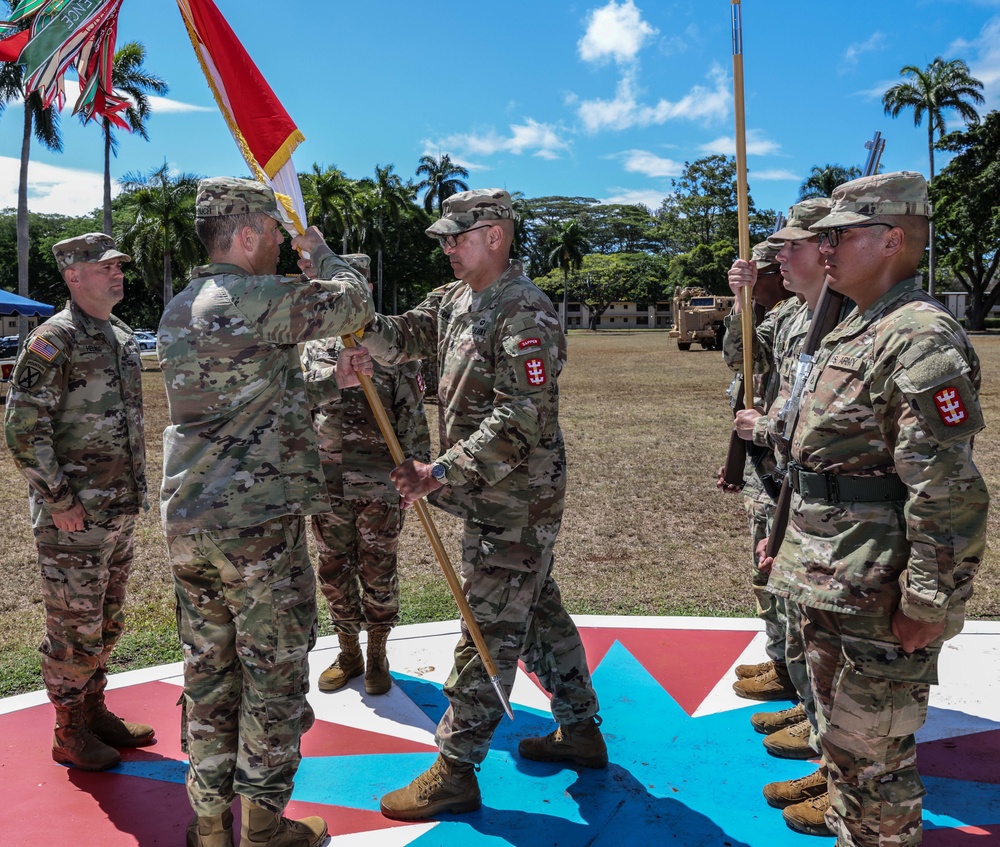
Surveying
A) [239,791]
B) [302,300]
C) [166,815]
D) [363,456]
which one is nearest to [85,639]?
[166,815]

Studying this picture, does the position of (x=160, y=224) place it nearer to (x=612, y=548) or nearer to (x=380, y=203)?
(x=380, y=203)

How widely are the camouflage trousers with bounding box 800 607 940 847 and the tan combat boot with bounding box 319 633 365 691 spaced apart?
2.63m

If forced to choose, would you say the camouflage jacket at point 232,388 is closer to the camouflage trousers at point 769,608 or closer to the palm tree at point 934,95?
the camouflage trousers at point 769,608

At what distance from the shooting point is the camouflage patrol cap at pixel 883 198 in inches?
101

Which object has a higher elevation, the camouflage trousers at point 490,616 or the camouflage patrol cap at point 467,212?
the camouflage patrol cap at point 467,212

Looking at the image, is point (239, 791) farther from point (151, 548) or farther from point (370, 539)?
point (151, 548)

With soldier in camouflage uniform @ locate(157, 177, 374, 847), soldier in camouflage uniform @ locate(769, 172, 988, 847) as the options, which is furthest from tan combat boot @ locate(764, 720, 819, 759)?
soldier in camouflage uniform @ locate(157, 177, 374, 847)

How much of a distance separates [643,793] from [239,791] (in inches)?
62.5

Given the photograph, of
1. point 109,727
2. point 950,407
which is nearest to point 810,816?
point 950,407

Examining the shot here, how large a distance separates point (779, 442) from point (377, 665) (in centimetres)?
243

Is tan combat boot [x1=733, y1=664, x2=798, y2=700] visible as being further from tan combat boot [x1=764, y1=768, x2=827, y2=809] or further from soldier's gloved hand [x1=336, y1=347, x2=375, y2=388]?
soldier's gloved hand [x1=336, y1=347, x2=375, y2=388]

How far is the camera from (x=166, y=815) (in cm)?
326

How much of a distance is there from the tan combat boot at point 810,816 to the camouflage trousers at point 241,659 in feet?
6.14

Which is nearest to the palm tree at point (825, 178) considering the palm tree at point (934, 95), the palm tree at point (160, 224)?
the palm tree at point (934, 95)
